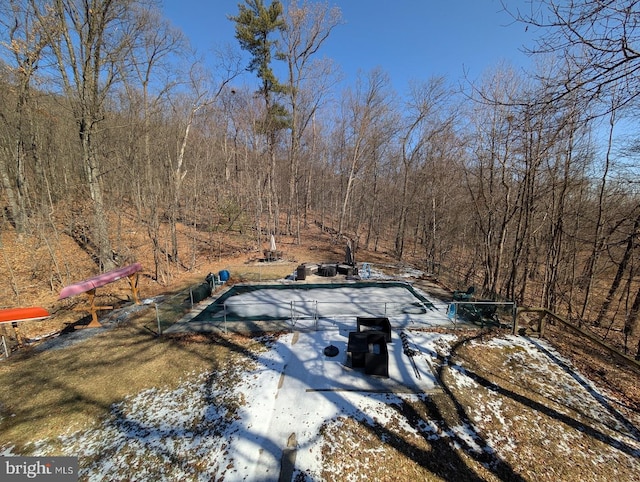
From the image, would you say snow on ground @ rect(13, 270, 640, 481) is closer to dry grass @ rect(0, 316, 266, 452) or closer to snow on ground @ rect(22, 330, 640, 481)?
snow on ground @ rect(22, 330, 640, 481)

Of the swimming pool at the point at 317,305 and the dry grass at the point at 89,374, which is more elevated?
the swimming pool at the point at 317,305

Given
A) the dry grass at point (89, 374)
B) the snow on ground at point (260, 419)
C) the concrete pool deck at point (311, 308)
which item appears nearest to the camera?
the snow on ground at point (260, 419)

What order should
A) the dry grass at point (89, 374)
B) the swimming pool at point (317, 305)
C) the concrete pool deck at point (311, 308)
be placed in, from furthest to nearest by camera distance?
the swimming pool at point (317, 305) < the concrete pool deck at point (311, 308) < the dry grass at point (89, 374)

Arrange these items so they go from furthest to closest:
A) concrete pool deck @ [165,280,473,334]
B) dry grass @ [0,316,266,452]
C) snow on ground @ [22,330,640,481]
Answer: concrete pool deck @ [165,280,473,334] → dry grass @ [0,316,266,452] → snow on ground @ [22,330,640,481]

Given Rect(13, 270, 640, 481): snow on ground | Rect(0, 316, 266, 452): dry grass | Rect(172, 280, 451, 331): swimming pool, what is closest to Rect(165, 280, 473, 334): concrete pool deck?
Rect(172, 280, 451, 331): swimming pool

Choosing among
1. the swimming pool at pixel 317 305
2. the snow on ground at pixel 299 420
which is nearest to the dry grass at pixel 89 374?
the snow on ground at pixel 299 420

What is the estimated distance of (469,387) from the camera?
16.2ft

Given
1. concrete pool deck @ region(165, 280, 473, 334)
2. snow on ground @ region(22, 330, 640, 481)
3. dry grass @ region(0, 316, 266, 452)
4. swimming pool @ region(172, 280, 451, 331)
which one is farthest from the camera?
swimming pool @ region(172, 280, 451, 331)

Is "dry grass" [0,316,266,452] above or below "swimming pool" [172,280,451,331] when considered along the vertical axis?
below

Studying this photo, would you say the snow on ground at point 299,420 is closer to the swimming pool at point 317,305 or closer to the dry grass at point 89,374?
the dry grass at point 89,374

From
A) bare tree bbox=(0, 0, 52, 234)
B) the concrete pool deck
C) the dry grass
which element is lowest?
the dry grass

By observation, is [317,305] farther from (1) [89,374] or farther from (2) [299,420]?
(1) [89,374]

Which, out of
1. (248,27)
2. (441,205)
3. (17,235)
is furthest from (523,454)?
(248,27)

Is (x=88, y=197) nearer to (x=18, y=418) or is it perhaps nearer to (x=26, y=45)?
(x=26, y=45)
